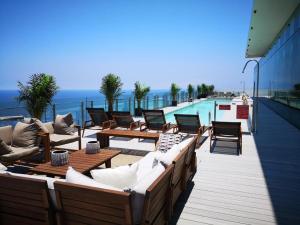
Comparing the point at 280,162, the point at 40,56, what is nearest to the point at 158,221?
the point at 280,162

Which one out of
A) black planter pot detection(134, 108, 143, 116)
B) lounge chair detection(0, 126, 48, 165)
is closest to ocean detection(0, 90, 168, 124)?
black planter pot detection(134, 108, 143, 116)

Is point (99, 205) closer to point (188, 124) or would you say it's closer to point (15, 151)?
point (15, 151)

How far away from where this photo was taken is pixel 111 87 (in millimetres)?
10969

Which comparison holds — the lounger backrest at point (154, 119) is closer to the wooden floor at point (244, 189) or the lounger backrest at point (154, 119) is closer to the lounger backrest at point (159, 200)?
the wooden floor at point (244, 189)

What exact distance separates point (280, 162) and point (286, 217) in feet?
7.83

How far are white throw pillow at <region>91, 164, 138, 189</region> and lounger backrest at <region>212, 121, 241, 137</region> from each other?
13.8 feet

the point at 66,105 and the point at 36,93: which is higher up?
the point at 36,93

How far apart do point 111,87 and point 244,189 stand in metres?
8.14

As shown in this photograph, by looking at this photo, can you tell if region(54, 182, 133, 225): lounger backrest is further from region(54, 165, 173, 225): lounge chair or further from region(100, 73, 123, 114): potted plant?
region(100, 73, 123, 114): potted plant

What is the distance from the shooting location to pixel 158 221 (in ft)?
7.55

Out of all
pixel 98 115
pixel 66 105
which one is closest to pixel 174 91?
pixel 66 105

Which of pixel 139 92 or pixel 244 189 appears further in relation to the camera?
pixel 139 92

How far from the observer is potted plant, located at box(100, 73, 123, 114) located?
35.7 feet

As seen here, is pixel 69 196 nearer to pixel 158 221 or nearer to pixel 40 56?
pixel 158 221
